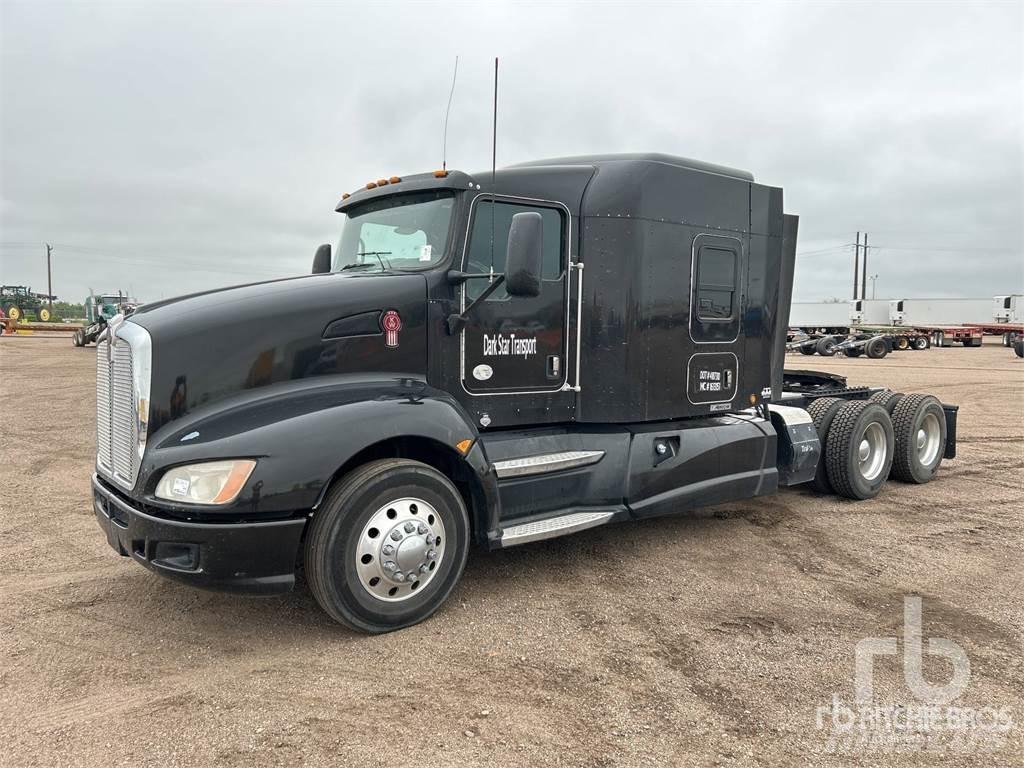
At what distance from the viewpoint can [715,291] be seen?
232 inches

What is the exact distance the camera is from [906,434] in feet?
25.7

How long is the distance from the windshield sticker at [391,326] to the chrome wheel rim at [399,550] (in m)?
0.98

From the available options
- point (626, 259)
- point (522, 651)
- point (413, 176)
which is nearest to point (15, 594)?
point (522, 651)

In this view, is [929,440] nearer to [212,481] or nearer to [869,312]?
[212,481]

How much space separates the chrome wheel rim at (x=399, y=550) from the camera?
3969 millimetres

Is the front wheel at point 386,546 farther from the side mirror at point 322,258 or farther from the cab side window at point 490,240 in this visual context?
the side mirror at point 322,258

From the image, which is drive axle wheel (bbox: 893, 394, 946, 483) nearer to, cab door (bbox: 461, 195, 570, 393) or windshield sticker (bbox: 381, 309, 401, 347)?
cab door (bbox: 461, 195, 570, 393)

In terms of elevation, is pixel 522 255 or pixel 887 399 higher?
pixel 522 255

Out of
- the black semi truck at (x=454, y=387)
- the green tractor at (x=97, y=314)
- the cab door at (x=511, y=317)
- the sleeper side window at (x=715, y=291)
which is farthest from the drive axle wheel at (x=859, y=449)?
the green tractor at (x=97, y=314)

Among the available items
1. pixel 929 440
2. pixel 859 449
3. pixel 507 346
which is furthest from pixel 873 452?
pixel 507 346

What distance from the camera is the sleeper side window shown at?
5734mm

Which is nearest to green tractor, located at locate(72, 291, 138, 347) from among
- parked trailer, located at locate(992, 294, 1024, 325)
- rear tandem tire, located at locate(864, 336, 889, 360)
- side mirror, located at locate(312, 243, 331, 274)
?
side mirror, located at locate(312, 243, 331, 274)

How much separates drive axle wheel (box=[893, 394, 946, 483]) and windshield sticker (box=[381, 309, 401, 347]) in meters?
5.99

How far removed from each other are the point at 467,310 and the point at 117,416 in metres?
2.15
